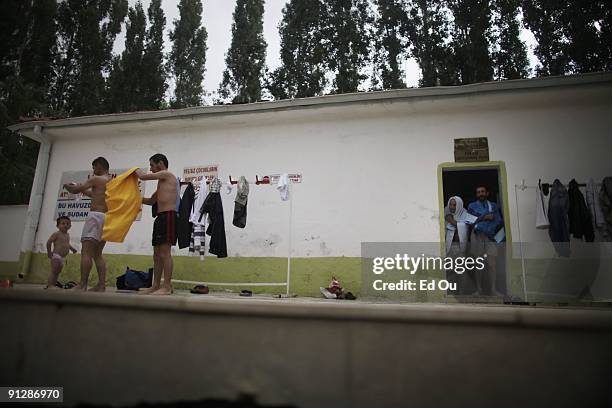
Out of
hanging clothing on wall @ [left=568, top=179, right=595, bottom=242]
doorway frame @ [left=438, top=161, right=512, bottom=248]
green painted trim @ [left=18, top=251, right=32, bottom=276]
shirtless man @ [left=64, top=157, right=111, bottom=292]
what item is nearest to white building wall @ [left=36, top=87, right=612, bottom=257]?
doorway frame @ [left=438, top=161, right=512, bottom=248]

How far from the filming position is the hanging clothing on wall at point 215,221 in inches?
252

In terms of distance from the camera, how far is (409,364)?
67.1 inches

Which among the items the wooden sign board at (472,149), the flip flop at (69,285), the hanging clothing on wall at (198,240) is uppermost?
the wooden sign board at (472,149)

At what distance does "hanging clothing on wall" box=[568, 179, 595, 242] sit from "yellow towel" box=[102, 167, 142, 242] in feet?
20.9

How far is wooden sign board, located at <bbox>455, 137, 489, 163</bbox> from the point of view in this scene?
6.48 metres

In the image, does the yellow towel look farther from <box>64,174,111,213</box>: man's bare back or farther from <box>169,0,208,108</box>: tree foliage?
<box>169,0,208,108</box>: tree foliage

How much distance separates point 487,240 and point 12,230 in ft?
36.5

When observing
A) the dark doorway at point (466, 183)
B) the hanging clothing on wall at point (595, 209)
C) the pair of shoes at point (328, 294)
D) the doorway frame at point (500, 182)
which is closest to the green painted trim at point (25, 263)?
the pair of shoes at point (328, 294)

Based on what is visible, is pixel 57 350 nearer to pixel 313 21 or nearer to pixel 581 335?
pixel 581 335

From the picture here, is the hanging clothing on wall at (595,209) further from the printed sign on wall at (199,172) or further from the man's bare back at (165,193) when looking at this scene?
the printed sign on wall at (199,172)

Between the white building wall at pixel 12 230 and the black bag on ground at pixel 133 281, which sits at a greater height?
the white building wall at pixel 12 230

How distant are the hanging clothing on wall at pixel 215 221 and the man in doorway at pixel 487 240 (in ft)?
13.9

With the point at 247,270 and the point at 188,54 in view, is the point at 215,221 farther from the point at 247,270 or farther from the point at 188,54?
the point at 188,54

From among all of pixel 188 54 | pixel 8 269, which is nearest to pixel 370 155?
pixel 8 269
